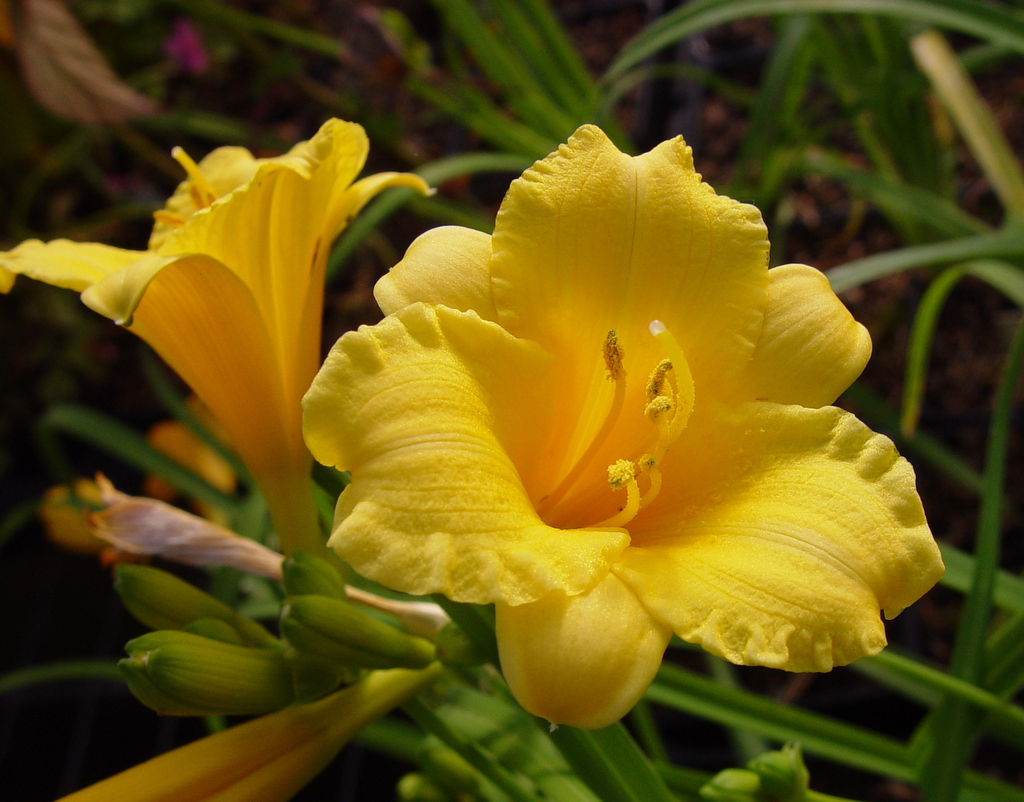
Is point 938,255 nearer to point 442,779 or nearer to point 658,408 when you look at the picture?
point 658,408

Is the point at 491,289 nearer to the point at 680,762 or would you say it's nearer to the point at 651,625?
the point at 651,625

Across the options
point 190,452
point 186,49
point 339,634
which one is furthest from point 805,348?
point 186,49

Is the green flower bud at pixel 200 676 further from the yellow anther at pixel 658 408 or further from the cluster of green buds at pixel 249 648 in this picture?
the yellow anther at pixel 658 408

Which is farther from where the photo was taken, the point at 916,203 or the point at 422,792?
the point at 916,203

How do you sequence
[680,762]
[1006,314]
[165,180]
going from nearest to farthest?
1. [680,762]
2. [1006,314]
3. [165,180]

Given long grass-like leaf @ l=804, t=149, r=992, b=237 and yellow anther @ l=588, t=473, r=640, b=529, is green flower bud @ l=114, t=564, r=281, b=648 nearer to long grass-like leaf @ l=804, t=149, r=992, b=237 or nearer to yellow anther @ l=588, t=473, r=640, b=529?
yellow anther @ l=588, t=473, r=640, b=529

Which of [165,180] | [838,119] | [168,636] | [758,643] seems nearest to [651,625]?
[758,643]
